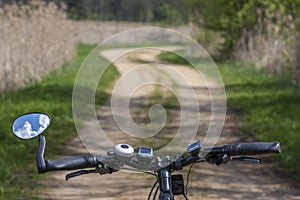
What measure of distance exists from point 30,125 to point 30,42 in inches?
571

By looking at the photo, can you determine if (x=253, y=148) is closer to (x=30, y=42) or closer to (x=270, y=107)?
(x=270, y=107)

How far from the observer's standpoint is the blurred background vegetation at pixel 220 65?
9.77 m

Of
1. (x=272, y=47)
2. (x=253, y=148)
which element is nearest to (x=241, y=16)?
(x=272, y=47)

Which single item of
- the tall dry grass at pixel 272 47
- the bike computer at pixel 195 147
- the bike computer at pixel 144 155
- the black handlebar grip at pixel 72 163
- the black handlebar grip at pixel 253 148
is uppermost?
the bike computer at pixel 195 147

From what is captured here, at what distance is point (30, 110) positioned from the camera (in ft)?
42.8

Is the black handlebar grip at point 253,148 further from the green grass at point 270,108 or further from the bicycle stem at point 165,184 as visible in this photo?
the green grass at point 270,108

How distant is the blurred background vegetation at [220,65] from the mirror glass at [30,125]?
14.3 ft

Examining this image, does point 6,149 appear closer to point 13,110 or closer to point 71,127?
point 71,127

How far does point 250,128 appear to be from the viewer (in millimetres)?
11242

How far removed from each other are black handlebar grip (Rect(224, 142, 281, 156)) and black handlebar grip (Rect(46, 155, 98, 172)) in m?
0.51

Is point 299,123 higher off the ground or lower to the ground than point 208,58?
lower

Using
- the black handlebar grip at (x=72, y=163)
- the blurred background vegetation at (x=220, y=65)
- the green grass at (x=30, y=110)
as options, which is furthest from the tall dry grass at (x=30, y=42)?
the black handlebar grip at (x=72, y=163)

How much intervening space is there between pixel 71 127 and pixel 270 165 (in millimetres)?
3802

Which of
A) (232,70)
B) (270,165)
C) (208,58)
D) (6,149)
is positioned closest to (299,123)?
(270,165)
